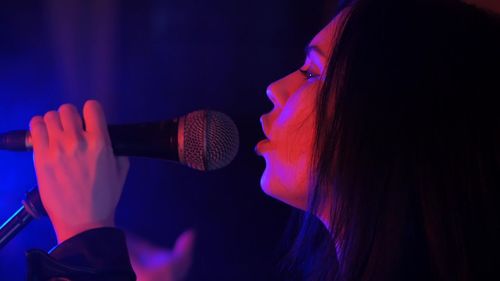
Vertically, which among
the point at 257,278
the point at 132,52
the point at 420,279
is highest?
the point at 132,52

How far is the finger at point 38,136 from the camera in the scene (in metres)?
0.64

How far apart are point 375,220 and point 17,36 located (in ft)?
2.51

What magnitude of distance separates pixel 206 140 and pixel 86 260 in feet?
0.79

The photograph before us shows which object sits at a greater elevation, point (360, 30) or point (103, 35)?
point (103, 35)

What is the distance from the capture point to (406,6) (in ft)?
2.15

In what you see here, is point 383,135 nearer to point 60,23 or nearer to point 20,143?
point 20,143

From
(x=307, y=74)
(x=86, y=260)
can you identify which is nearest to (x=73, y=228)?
(x=86, y=260)

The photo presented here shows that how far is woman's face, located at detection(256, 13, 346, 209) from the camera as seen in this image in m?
0.69

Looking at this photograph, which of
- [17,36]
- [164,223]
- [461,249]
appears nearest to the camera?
[461,249]

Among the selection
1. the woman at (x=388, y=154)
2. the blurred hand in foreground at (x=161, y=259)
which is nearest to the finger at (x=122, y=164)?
the woman at (x=388, y=154)

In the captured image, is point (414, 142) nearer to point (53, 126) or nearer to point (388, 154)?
point (388, 154)

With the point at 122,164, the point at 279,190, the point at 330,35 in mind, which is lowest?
the point at 279,190

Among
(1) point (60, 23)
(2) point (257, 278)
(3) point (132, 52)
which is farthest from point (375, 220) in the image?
(1) point (60, 23)

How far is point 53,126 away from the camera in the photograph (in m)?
0.64
